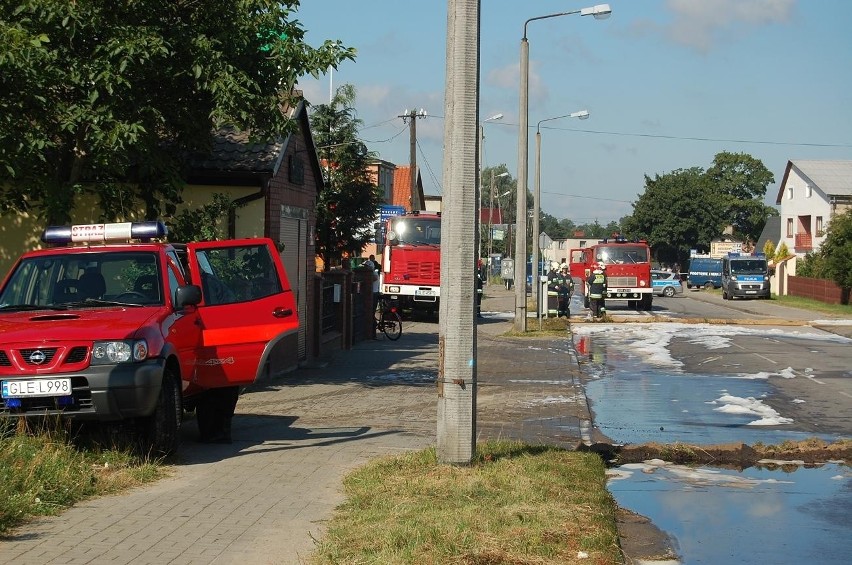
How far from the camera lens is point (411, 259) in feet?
110

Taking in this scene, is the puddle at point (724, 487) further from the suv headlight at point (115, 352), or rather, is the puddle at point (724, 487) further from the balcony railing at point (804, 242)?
the balcony railing at point (804, 242)

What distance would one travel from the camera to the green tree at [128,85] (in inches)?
480

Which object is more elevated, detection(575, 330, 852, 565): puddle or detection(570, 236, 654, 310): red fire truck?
detection(570, 236, 654, 310): red fire truck

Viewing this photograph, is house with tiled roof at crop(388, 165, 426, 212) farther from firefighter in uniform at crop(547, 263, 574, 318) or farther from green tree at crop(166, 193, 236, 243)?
green tree at crop(166, 193, 236, 243)

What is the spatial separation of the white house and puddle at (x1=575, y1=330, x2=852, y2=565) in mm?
62726

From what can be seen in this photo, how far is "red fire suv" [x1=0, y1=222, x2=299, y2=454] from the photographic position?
839 cm

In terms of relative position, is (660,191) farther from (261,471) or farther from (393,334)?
(261,471)

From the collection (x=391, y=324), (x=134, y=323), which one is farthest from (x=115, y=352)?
(x=391, y=324)

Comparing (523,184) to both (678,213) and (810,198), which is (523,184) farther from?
(678,213)

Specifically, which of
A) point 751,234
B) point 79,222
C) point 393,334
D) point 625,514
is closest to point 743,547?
point 625,514

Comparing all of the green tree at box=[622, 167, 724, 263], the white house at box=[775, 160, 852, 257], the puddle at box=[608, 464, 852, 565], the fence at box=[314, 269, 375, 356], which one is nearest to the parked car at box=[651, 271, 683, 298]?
the white house at box=[775, 160, 852, 257]

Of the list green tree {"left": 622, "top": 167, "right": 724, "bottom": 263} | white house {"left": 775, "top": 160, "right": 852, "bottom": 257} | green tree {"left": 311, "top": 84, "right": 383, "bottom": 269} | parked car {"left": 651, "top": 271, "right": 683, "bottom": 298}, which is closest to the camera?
green tree {"left": 311, "top": 84, "right": 383, "bottom": 269}

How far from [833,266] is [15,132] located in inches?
1650

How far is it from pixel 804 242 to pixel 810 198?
3265mm
